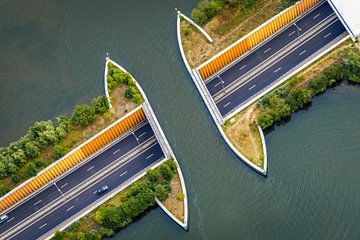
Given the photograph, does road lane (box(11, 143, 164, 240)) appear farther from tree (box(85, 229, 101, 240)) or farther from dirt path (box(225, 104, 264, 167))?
dirt path (box(225, 104, 264, 167))

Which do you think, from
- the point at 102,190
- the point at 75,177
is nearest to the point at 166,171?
the point at 102,190

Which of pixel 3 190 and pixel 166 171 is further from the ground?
pixel 3 190

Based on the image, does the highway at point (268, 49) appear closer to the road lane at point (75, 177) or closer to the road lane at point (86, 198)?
the road lane at point (75, 177)

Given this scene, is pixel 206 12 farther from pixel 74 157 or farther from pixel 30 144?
pixel 30 144

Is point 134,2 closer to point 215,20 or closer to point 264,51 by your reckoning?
point 215,20

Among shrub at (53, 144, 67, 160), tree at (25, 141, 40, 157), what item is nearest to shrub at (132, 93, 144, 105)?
shrub at (53, 144, 67, 160)

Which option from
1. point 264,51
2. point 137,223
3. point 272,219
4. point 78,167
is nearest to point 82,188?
point 78,167
